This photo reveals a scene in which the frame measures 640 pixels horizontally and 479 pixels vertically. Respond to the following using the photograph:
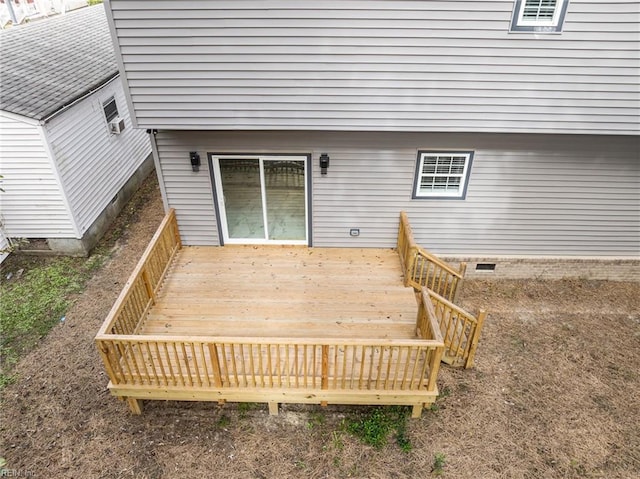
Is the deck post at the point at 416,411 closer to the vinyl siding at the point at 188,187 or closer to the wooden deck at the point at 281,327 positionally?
the wooden deck at the point at 281,327

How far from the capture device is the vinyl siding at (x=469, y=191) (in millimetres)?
7145

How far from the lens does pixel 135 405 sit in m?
5.79

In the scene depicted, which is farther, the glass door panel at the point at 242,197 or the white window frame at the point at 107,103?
the white window frame at the point at 107,103

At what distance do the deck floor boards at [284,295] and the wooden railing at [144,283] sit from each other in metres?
0.19

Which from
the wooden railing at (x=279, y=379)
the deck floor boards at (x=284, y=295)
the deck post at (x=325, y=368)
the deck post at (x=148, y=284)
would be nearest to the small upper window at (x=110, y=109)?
the deck floor boards at (x=284, y=295)

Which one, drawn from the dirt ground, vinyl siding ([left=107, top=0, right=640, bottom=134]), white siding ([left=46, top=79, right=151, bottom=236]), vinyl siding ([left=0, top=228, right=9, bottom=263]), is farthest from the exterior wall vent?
vinyl siding ([left=0, top=228, right=9, bottom=263])

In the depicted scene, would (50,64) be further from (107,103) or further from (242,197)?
(242,197)

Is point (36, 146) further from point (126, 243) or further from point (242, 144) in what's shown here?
point (242, 144)

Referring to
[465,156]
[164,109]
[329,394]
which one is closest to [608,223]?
[465,156]

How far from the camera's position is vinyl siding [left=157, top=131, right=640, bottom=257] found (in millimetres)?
7145

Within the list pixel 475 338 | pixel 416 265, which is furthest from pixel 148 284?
pixel 475 338

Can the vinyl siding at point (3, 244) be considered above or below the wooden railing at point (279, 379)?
below

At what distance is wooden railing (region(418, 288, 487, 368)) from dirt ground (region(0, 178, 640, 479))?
0.22 meters

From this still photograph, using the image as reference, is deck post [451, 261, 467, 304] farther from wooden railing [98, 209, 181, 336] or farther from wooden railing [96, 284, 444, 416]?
wooden railing [98, 209, 181, 336]
